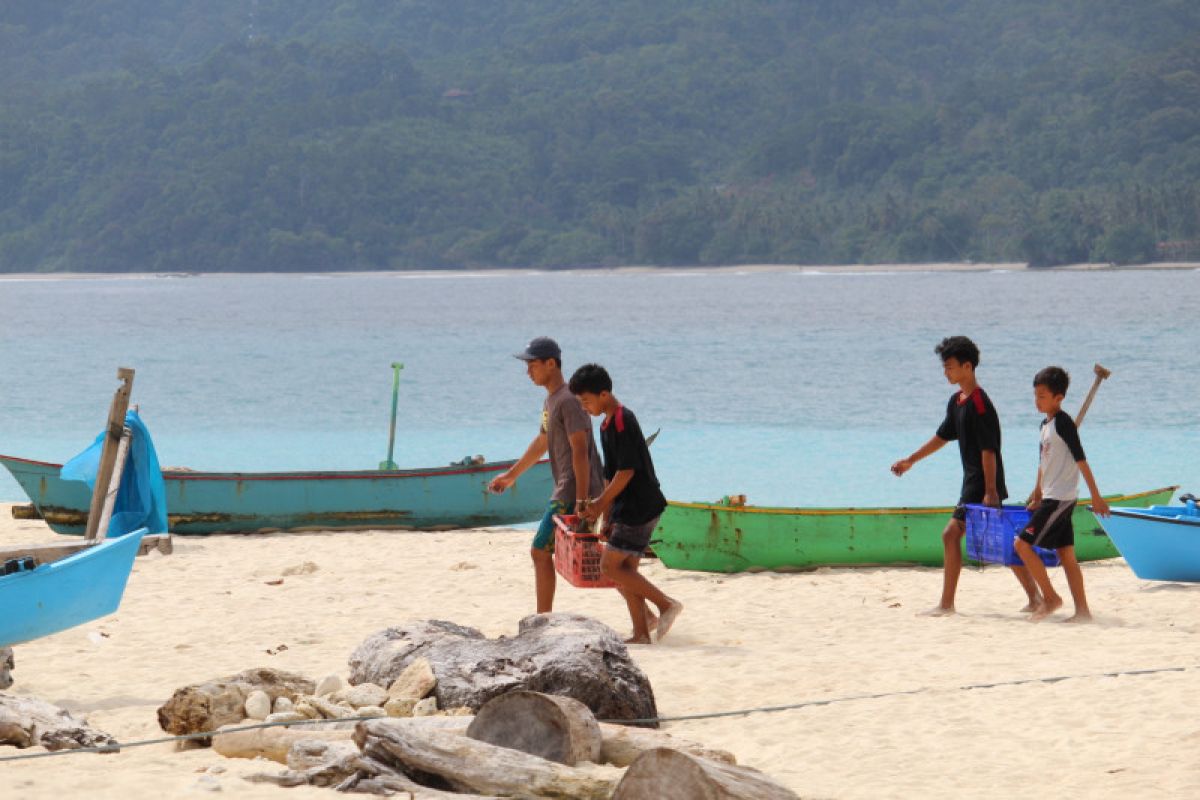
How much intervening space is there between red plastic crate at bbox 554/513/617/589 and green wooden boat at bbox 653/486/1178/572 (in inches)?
137

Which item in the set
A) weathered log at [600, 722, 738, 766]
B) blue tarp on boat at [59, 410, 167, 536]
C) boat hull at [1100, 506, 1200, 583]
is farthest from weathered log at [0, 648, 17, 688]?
boat hull at [1100, 506, 1200, 583]

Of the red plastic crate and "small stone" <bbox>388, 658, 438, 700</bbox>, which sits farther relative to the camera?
the red plastic crate

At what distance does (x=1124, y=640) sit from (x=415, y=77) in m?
182

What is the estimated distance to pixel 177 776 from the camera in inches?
246

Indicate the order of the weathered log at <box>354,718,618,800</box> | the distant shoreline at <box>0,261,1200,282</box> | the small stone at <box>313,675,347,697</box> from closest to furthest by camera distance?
the weathered log at <box>354,718,618,800</box> < the small stone at <box>313,675,347,697</box> < the distant shoreline at <box>0,261,1200,282</box>

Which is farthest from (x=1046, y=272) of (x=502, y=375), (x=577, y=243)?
(x=502, y=375)

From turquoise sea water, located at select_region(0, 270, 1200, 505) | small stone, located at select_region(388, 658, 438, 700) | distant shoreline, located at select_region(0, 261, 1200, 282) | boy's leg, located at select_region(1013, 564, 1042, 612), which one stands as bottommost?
small stone, located at select_region(388, 658, 438, 700)

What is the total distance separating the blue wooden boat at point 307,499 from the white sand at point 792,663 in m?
1.54

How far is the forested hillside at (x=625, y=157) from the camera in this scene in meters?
142

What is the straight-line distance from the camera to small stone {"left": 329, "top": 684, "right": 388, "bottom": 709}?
24.2ft

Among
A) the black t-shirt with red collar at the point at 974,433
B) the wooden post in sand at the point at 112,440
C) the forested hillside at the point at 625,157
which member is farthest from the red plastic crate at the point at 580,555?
the forested hillside at the point at 625,157

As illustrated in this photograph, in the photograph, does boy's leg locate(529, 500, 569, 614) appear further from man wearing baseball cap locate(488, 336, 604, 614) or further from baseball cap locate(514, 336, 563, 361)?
baseball cap locate(514, 336, 563, 361)

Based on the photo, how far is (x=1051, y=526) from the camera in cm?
897

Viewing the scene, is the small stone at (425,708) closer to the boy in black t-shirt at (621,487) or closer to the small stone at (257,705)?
the small stone at (257,705)
